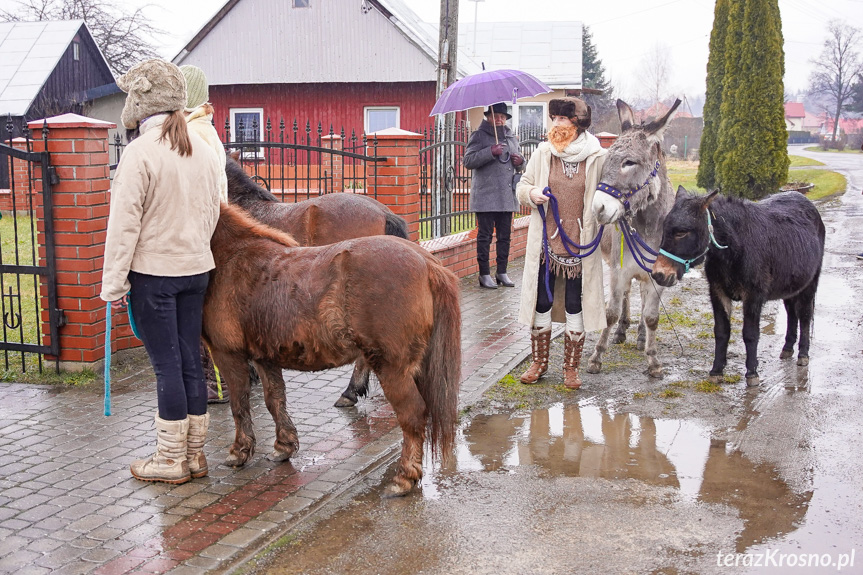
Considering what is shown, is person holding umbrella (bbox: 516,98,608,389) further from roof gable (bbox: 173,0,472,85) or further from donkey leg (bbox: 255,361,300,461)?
roof gable (bbox: 173,0,472,85)

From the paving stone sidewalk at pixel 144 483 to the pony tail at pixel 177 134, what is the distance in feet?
6.09

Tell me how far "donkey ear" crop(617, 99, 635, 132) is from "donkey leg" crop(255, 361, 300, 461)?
3521 millimetres

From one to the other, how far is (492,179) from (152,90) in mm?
6762

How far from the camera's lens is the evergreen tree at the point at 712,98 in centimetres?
2630

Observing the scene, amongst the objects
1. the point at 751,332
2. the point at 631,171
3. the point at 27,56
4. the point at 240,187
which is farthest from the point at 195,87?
the point at 27,56

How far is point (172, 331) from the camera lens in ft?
14.7

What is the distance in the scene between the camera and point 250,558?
12.4 ft

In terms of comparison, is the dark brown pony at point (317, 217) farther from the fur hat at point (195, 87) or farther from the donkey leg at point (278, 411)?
the donkey leg at point (278, 411)

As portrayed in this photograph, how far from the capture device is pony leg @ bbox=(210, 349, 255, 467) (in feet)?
15.4

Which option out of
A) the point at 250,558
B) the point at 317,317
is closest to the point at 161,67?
the point at 317,317

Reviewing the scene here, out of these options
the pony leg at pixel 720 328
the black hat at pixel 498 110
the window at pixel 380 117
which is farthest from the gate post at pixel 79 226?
the window at pixel 380 117

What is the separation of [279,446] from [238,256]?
46.3 inches

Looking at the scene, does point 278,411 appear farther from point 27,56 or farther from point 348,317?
point 27,56

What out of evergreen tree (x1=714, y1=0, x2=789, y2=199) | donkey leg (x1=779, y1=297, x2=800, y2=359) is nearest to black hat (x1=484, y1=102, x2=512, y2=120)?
donkey leg (x1=779, y1=297, x2=800, y2=359)
